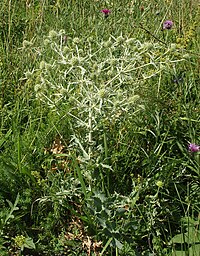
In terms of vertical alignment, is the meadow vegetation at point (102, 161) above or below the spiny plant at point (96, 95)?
below

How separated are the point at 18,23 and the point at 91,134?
189cm

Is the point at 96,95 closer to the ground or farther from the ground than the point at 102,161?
farther from the ground

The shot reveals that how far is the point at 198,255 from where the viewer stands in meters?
1.89


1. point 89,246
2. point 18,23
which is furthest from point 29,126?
point 18,23

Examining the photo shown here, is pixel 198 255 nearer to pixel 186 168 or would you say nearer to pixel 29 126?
pixel 186 168

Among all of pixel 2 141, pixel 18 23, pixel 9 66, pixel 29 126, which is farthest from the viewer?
pixel 18 23

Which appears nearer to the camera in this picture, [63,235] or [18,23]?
[63,235]

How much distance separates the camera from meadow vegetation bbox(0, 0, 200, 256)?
2059mm

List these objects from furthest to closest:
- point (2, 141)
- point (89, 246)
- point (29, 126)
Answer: point (29, 126)
point (2, 141)
point (89, 246)

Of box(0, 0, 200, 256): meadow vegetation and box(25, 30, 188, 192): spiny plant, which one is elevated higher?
box(25, 30, 188, 192): spiny plant

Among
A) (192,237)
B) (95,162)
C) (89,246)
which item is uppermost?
(95,162)

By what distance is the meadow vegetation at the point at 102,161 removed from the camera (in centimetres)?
206

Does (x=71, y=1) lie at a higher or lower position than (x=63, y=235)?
higher

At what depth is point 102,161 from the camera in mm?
2117
